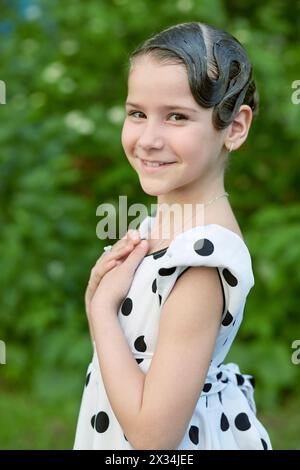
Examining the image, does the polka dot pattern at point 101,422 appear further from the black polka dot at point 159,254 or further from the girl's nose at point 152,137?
the girl's nose at point 152,137

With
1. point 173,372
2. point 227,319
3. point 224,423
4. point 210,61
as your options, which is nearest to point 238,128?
point 210,61

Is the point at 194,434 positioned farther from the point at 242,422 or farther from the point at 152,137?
the point at 152,137

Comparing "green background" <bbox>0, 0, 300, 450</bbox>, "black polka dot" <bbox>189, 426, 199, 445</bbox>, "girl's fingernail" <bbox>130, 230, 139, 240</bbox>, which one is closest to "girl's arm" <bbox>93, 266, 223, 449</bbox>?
"black polka dot" <bbox>189, 426, 199, 445</bbox>

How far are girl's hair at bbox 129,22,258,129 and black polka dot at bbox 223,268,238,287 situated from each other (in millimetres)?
296

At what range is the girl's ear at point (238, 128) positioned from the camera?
5.37 feet

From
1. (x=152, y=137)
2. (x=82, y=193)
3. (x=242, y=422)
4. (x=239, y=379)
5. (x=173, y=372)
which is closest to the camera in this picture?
(x=173, y=372)

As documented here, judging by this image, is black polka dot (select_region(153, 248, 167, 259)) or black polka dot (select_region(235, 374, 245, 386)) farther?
black polka dot (select_region(235, 374, 245, 386))

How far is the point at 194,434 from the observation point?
1.67 metres

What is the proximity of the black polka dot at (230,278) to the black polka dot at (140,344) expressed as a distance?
0.76ft

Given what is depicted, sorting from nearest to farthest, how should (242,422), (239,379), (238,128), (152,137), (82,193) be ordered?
(152,137) → (238,128) → (242,422) → (239,379) → (82,193)

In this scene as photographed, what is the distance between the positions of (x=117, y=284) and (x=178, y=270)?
20 cm

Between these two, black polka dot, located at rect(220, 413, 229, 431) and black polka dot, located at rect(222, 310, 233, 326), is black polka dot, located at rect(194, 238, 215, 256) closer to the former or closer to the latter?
black polka dot, located at rect(222, 310, 233, 326)

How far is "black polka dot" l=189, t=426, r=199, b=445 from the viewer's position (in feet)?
5.44
